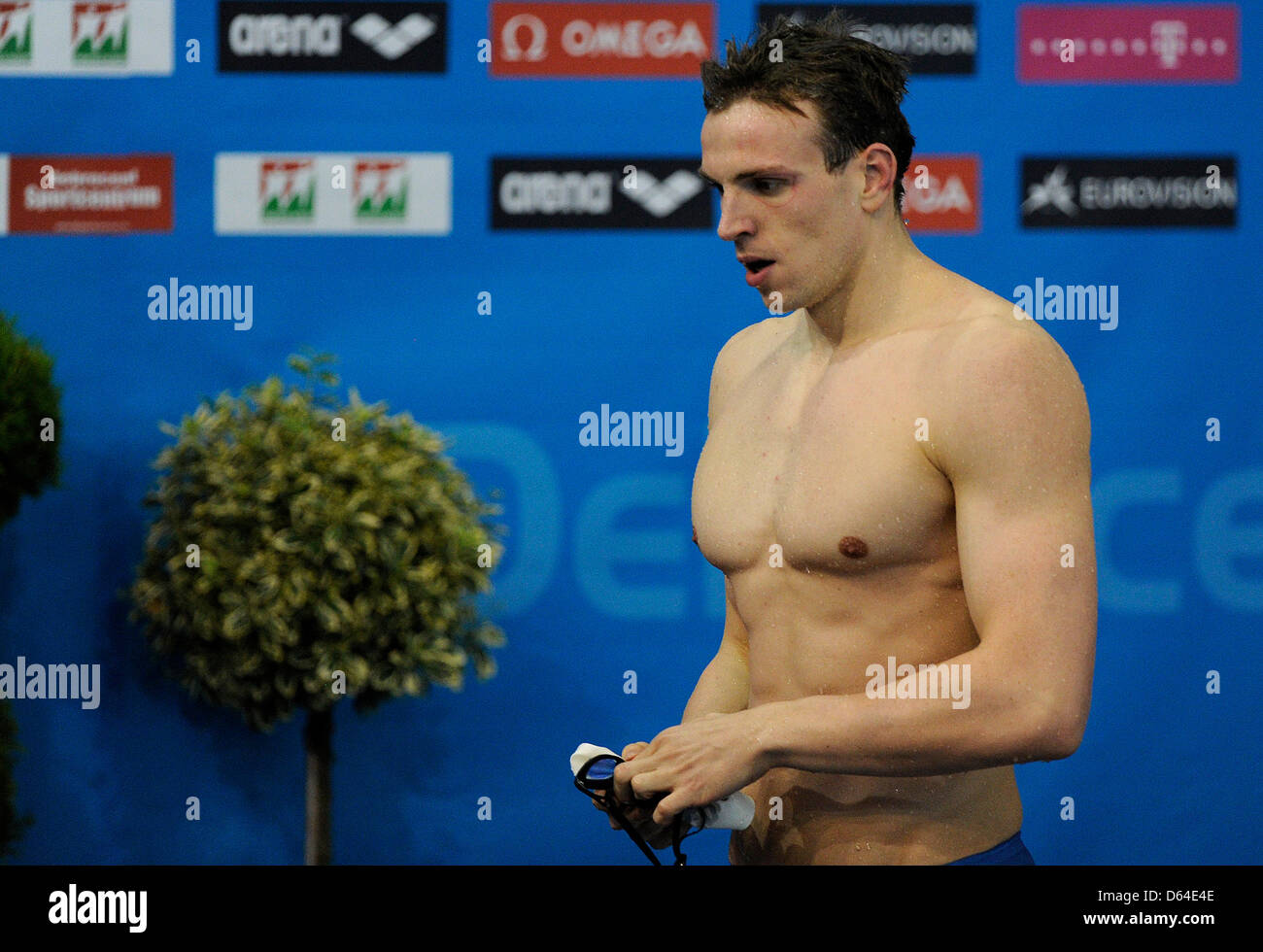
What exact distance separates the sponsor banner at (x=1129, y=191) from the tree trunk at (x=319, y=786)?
7.73 ft

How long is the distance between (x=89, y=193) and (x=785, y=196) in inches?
112

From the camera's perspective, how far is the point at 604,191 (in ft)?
12.4

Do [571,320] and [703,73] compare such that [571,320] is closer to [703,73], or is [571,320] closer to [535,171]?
[535,171]

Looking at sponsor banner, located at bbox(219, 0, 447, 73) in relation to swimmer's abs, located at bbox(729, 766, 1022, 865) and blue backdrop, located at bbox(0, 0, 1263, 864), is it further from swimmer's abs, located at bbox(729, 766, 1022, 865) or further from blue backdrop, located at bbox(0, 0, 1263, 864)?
swimmer's abs, located at bbox(729, 766, 1022, 865)

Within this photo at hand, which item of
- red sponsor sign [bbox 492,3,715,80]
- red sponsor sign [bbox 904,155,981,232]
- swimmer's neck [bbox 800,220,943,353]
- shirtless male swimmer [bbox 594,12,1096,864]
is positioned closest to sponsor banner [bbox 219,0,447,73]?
red sponsor sign [bbox 492,3,715,80]

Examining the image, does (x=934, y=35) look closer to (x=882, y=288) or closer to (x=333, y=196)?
(x=333, y=196)

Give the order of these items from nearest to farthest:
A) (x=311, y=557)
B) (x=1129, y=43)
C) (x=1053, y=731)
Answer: (x=1053, y=731) < (x=311, y=557) < (x=1129, y=43)

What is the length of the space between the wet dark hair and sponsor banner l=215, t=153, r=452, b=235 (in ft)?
7.36

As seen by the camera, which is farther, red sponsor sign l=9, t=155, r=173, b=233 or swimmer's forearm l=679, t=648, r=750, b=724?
red sponsor sign l=9, t=155, r=173, b=233

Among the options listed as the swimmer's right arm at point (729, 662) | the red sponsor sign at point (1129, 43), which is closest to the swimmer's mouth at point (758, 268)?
the swimmer's right arm at point (729, 662)

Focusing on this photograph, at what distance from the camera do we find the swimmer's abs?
5.06 feet

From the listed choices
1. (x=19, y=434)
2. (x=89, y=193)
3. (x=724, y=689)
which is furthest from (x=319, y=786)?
(x=724, y=689)

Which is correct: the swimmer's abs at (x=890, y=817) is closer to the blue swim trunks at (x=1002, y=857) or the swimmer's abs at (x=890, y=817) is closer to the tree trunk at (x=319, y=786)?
the blue swim trunks at (x=1002, y=857)

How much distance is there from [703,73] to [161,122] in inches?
102
